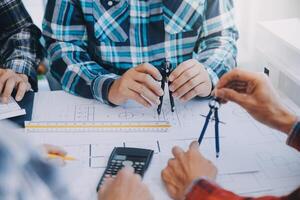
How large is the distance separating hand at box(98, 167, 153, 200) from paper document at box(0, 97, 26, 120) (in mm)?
389

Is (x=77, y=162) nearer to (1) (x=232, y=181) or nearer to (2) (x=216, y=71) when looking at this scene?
(1) (x=232, y=181)

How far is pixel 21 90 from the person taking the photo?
1187 millimetres

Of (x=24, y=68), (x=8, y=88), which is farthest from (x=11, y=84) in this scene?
(x=24, y=68)

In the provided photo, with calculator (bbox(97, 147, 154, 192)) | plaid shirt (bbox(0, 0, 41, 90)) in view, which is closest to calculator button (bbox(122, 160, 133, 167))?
calculator (bbox(97, 147, 154, 192))

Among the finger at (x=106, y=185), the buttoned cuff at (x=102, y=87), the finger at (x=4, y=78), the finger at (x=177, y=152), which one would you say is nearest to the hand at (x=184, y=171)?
the finger at (x=177, y=152)

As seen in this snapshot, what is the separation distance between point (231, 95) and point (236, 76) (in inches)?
1.8

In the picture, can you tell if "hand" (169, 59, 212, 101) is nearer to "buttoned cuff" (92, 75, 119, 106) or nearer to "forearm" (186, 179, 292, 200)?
"buttoned cuff" (92, 75, 119, 106)

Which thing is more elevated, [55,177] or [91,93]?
[55,177]

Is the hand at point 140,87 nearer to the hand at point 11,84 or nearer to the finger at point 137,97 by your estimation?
the finger at point 137,97

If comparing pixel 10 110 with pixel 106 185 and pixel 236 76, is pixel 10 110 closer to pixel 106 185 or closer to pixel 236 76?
pixel 106 185

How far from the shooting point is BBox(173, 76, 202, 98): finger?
42.7 inches

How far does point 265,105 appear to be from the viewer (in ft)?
2.90

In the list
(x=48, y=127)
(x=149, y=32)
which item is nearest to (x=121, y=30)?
(x=149, y=32)

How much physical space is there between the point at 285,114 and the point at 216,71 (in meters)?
0.35
